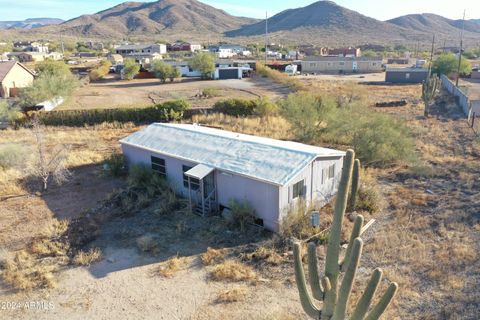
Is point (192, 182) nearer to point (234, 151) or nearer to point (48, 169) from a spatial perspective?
point (234, 151)

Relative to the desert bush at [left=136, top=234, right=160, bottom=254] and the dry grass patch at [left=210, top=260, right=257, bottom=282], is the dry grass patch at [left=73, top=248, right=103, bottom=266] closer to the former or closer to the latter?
the desert bush at [left=136, top=234, right=160, bottom=254]

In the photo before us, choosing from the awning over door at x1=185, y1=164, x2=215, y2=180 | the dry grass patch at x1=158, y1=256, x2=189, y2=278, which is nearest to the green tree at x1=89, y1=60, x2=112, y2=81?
the awning over door at x1=185, y1=164, x2=215, y2=180

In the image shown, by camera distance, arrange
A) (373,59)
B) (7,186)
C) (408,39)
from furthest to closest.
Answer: (408,39)
(373,59)
(7,186)

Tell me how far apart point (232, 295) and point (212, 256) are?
200 centimetres

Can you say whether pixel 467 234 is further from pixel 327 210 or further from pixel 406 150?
pixel 406 150

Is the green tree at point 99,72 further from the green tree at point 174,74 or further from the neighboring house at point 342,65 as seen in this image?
the neighboring house at point 342,65

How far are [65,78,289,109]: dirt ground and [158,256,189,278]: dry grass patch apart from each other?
25.5 m

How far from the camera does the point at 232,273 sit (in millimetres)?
11398

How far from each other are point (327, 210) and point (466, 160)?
10.6 meters

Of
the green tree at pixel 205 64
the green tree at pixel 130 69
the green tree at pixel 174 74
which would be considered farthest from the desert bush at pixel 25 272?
the green tree at pixel 130 69

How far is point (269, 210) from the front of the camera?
44.9ft

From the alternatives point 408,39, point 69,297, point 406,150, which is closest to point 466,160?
point 406,150

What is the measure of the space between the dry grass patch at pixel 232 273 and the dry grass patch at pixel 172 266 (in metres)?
1.02

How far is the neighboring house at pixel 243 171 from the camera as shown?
1370 cm
